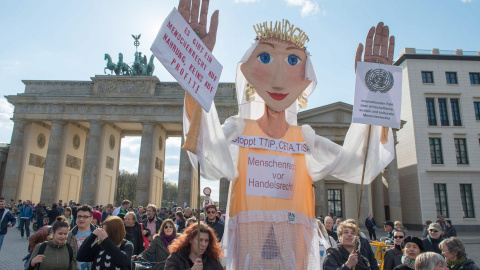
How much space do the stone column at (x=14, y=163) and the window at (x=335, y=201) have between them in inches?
1095

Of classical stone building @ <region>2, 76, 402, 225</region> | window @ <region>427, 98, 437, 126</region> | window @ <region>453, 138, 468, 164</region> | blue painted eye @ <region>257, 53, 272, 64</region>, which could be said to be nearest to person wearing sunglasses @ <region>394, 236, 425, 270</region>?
blue painted eye @ <region>257, 53, 272, 64</region>

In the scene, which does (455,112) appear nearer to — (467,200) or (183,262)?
(467,200)

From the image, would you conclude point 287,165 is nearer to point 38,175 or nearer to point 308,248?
point 308,248

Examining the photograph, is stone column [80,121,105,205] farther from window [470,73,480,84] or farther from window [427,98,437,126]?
window [470,73,480,84]

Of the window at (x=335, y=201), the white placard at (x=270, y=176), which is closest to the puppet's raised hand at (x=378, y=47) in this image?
the white placard at (x=270, y=176)

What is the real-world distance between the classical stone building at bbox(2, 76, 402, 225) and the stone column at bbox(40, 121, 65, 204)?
8 centimetres

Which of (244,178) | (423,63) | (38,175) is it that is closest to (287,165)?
(244,178)

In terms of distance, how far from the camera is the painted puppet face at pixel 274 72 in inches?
151

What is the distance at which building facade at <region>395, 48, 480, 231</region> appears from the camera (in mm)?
27734

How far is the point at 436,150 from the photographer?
95.2ft

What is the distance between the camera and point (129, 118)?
3241 cm

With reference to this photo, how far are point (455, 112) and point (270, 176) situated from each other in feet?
104

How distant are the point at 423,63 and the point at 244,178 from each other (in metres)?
31.5

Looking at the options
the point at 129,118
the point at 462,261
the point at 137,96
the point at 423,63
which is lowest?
the point at 462,261
